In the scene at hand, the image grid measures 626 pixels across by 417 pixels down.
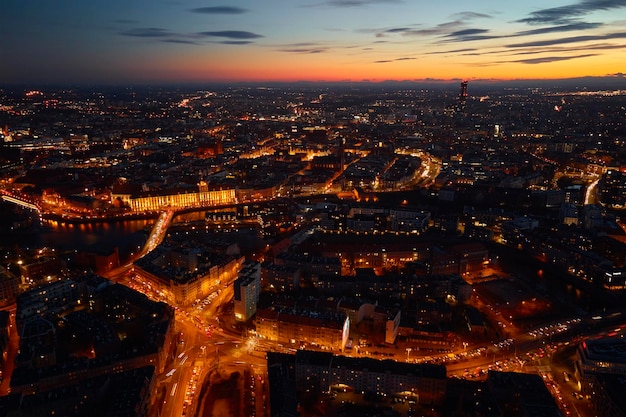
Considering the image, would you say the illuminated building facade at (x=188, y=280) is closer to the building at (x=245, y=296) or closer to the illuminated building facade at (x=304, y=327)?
the building at (x=245, y=296)

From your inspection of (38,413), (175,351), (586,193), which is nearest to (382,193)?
(586,193)

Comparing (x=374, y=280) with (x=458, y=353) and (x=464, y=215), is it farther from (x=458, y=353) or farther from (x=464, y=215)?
(x=464, y=215)

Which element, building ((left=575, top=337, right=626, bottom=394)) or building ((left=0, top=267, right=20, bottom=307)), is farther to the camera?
building ((left=0, top=267, right=20, bottom=307))

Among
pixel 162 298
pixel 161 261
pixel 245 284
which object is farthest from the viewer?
pixel 161 261

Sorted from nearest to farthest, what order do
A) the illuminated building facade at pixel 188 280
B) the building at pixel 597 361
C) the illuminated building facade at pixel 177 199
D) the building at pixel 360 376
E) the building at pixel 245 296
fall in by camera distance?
the building at pixel 360 376 < the building at pixel 597 361 < the building at pixel 245 296 < the illuminated building facade at pixel 188 280 < the illuminated building facade at pixel 177 199

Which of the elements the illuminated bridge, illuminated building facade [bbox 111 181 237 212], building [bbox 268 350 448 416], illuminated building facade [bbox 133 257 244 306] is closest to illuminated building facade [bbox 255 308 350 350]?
building [bbox 268 350 448 416]

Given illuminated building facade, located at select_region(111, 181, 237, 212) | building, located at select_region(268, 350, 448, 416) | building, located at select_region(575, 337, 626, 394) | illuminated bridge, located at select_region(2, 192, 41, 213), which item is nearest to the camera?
building, located at select_region(268, 350, 448, 416)

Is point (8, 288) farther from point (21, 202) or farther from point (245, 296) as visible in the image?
point (21, 202)

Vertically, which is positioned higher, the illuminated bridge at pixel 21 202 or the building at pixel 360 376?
the illuminated bridge at pixel 21 202

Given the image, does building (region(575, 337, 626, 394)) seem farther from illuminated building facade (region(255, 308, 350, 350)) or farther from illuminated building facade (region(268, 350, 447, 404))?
illuminated building facade (region(255, 308, 350, 350))

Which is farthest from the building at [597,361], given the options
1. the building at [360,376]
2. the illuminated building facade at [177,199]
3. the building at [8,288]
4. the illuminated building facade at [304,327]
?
the illuminated building facade at [177,199]

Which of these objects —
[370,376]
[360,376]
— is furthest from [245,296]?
[370,376]
